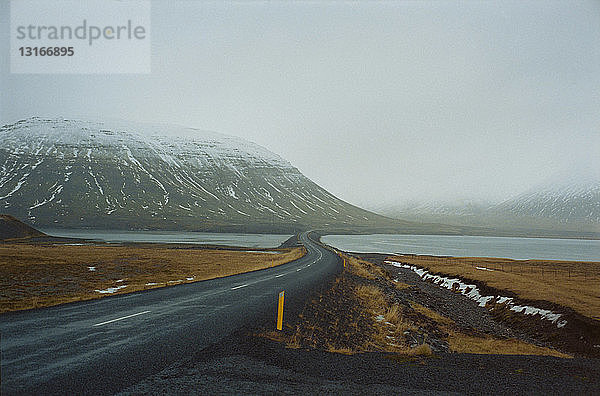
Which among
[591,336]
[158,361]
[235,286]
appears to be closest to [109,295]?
[235,286]

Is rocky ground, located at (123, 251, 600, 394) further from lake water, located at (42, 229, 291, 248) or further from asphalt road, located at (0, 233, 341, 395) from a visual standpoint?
lake water, located at (42, 229, 291, 248)

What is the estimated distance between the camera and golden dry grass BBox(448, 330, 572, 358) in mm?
15898

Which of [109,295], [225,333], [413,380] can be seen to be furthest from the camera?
[109,295]

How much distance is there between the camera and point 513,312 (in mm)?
27547

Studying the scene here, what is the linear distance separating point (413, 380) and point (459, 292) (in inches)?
1309

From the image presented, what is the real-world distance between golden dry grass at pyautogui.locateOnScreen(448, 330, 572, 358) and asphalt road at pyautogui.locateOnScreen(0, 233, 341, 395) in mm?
7993

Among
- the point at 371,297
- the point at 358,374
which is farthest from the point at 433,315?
the point at 358,374

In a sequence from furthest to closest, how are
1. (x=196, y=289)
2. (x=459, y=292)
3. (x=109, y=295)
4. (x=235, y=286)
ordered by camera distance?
(x=459, y=292) < (x=235, y=286) < (x=196, y=289) < (x=109, y=295)

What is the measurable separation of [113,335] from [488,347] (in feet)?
Answer: 50.1

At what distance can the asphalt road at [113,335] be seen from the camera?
839 centimetres

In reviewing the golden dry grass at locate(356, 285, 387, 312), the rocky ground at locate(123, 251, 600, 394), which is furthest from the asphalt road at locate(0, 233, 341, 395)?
the golden dry grass at locate(356, 285, 387, 312)

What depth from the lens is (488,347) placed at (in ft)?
55.3

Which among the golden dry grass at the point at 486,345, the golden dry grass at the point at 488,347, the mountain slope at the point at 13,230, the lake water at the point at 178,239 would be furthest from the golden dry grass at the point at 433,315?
the mountain slope at the point at 13,230

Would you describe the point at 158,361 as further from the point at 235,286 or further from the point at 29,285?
the point at 29,285
